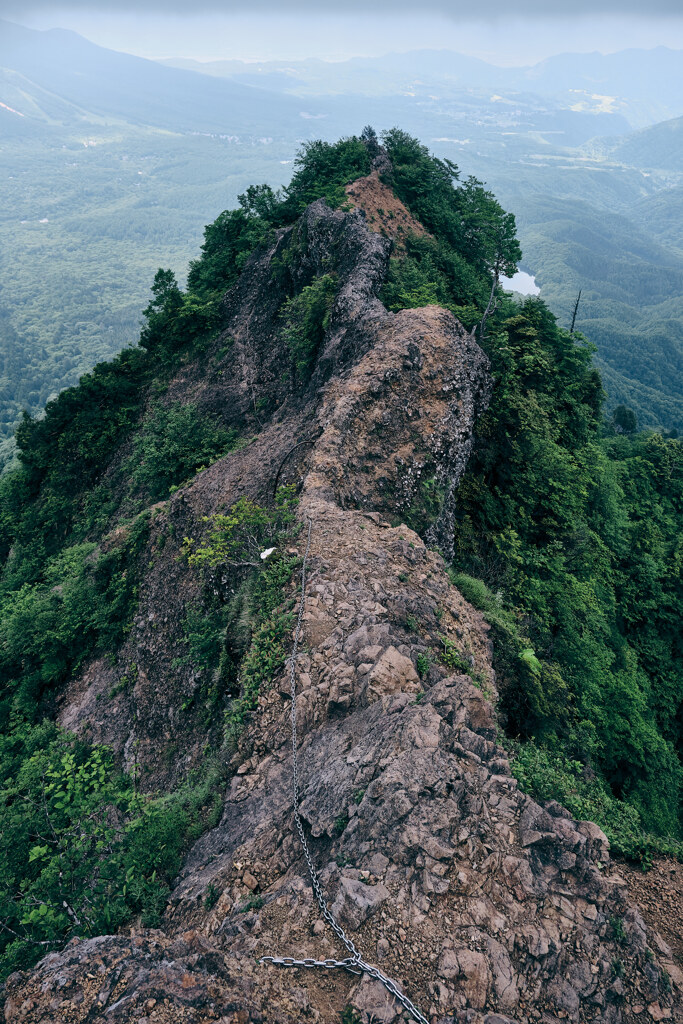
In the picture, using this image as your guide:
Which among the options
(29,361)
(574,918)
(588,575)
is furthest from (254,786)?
(29,361)

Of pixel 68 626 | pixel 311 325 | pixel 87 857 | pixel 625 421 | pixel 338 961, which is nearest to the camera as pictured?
pixel 338 961

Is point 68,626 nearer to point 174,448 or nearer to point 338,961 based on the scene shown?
point 174,448

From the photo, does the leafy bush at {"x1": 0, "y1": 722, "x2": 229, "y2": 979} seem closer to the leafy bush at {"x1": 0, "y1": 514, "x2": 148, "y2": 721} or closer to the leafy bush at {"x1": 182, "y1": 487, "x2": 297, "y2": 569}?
the leafy bush at {"x1": 182, "y1": 487, "x2": 297, "y2": 569}

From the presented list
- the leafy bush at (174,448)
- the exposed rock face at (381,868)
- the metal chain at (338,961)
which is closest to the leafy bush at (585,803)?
the exposed rock face at (381,868)

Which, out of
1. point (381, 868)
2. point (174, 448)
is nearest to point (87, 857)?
point (381, 868)

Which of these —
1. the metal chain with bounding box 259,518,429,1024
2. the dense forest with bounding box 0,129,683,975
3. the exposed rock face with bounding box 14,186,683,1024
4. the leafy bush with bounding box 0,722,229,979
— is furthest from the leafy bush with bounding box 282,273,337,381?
the metal chain with bounding box 259,518,429,1024

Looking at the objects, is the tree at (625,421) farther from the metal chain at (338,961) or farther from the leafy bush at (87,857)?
the metal chain at (338,961)
